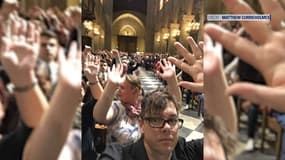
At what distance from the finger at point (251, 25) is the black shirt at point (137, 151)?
15.8 inches

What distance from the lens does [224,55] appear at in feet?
3.68

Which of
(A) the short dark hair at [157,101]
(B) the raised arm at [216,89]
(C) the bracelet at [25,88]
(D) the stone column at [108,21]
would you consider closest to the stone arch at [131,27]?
(D) the stone column at [108,21]

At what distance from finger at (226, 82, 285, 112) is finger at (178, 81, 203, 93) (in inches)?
5.9

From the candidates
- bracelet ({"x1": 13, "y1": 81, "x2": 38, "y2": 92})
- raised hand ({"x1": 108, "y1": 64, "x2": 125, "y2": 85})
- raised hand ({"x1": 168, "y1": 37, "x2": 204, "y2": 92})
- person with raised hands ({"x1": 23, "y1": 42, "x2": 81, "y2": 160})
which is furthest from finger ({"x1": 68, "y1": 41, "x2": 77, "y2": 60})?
raised hand ({"x1": 168, "y1": 37, "x2": 204, "y2": 92})

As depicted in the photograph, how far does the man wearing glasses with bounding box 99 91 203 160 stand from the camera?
130 cm

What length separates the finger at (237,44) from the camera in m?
1.11

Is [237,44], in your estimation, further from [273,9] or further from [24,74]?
[24,74]

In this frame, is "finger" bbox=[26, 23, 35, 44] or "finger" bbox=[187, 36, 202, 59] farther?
"finger" bbox=[187, 36, 202, 59]

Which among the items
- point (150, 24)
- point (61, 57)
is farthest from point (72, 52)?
point (150, 24)

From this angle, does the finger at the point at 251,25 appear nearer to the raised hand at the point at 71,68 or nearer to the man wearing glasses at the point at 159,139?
the man wearing glasses at the point at 159,139

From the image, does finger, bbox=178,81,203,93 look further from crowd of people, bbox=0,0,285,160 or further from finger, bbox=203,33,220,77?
finger, bbox=203,33,220,77

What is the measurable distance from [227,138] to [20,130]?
58 centimetres

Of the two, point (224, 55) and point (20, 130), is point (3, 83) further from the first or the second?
point (224, 55)

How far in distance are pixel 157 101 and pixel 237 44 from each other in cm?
32
